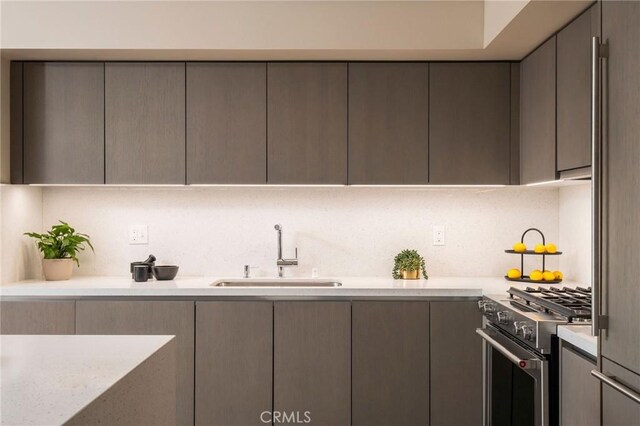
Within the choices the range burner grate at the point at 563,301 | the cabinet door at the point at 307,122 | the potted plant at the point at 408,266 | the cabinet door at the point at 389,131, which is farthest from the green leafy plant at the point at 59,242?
the range burner grate at the point at 563,301

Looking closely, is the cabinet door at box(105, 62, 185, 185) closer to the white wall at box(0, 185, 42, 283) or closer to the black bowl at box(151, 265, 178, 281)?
the black bowl at box(151, 265, 178, 281)

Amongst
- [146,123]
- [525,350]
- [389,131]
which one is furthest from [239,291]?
[525,350]

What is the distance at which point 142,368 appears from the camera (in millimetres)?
1315

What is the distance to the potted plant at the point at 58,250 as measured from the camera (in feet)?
10.5

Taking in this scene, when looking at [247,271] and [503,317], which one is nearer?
[503,317]

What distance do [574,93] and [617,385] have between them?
4.67 feet

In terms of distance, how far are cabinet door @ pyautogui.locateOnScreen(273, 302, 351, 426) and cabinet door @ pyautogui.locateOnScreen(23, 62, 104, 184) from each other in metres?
1.38

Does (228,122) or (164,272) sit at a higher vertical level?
(228,122)

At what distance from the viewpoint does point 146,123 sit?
3.15 metres

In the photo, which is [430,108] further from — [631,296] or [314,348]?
[631,296]

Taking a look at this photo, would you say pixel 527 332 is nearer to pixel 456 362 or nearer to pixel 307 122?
pixel 456 362

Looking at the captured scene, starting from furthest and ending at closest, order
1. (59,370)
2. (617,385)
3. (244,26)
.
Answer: (244,26)
(617,385)
(59,370)

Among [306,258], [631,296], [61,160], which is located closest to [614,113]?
[631,296]

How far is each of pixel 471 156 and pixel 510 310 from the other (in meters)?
1.10
